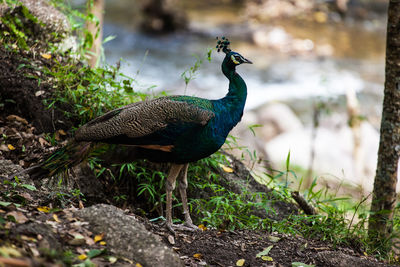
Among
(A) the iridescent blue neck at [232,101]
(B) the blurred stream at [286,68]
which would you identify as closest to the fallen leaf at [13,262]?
(A) the iridescent blue neck at [232,101]

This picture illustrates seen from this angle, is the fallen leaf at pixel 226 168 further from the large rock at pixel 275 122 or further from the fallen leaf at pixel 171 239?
the large rock at pixel 275 122

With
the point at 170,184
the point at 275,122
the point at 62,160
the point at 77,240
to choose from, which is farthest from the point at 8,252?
the point at 275,122

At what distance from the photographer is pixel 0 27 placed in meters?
4.96

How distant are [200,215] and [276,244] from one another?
984mm

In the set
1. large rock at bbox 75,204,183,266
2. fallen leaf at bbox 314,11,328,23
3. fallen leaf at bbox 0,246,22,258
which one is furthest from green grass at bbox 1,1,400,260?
fallen leaf at bbox 314,11,328,23

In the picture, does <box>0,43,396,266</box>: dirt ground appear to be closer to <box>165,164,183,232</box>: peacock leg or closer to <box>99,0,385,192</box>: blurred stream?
<box>165,164,183,232</box>: peacock leg

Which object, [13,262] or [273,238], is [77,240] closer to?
[13,262]

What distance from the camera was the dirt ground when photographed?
2.55 m

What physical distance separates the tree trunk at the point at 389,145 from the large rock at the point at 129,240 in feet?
A: 7.20

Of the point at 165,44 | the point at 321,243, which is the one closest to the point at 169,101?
the point at 321,243

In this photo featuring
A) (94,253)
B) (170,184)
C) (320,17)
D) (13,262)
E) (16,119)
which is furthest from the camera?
(320,17)

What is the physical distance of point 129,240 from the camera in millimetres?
2861

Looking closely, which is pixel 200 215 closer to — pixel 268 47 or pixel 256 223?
pixel 256 223

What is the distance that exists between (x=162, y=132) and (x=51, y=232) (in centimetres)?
128
